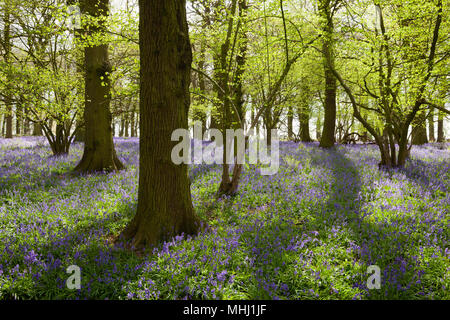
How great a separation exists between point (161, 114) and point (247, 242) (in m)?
2.49

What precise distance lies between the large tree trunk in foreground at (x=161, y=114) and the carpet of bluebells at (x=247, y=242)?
0.45 metres

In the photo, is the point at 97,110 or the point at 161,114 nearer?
the point at 161,114

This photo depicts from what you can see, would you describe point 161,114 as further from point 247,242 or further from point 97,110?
point 97,110

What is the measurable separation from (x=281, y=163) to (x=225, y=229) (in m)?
5.37

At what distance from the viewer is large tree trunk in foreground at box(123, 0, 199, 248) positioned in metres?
4.04

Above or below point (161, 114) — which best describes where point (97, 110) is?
above

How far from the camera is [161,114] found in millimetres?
4133
